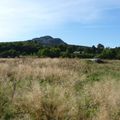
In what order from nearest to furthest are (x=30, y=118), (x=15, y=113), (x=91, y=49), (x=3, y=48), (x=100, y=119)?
(x=100, y=119), (x=30, y=118), (x=15, y=113), (x=3, y=48), (x=91, y=49)

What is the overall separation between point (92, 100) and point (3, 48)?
56.2 metres

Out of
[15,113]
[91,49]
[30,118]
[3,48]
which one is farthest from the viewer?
[91,49]

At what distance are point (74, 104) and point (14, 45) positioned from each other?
60.4 metres

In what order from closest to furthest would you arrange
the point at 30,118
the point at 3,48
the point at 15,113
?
the point at 30,118
the point at 15,113
the point at 3,48

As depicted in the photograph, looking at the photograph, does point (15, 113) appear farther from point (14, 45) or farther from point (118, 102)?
point (14, 45)

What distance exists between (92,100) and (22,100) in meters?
1.73

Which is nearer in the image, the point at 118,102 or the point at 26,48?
the point at 118,102

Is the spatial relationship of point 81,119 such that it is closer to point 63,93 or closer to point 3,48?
point 63,93

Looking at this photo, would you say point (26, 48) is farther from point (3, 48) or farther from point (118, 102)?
point (118, 102)

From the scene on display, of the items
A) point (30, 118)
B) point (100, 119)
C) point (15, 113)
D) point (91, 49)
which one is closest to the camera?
point (100, 119)

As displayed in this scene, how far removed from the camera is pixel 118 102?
9.15 metres

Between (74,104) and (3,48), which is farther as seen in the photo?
(3,48)

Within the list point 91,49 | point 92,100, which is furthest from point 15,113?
point 91,49

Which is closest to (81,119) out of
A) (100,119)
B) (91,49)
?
(100,119)
